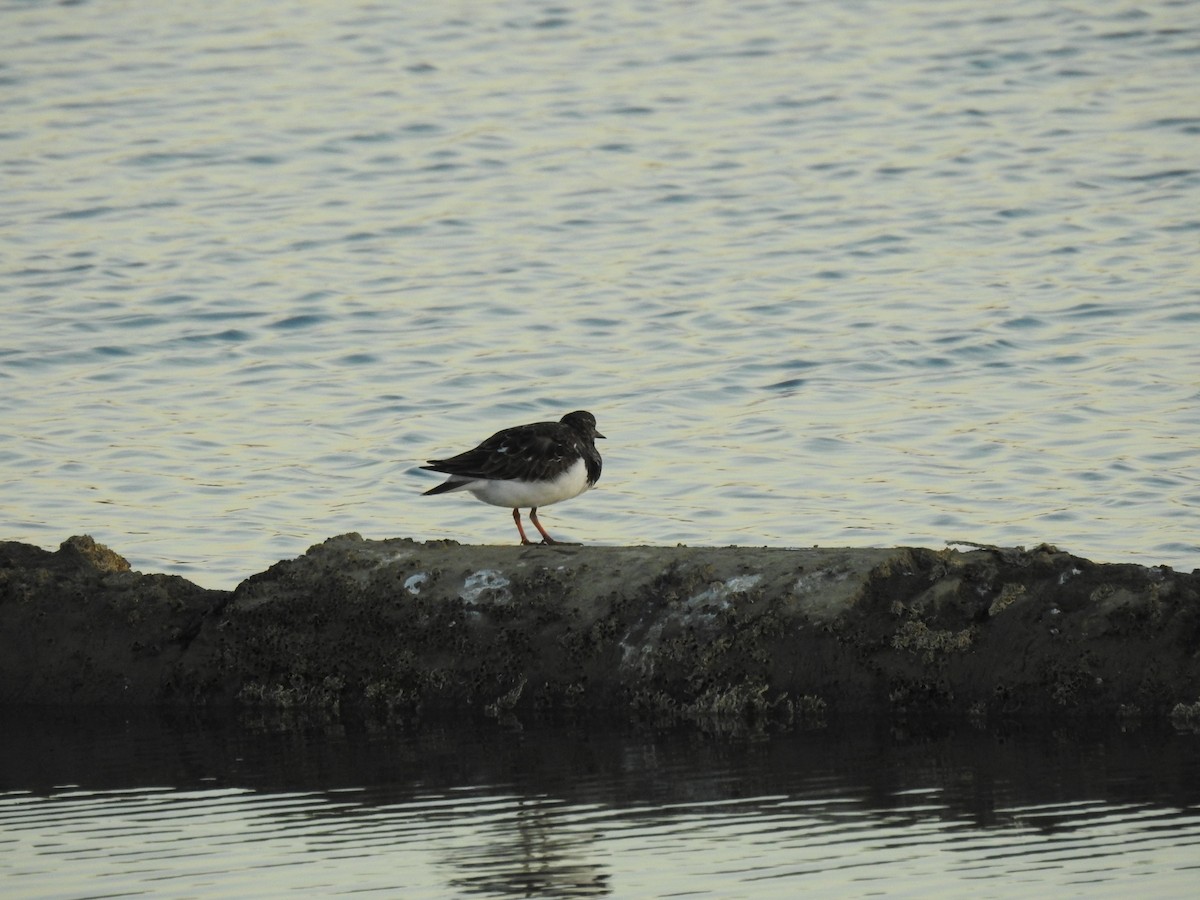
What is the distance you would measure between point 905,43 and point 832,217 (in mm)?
9536

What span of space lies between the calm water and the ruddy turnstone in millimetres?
3104

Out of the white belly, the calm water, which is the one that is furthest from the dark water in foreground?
the calm water

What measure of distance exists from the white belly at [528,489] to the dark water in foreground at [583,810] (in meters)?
2.03

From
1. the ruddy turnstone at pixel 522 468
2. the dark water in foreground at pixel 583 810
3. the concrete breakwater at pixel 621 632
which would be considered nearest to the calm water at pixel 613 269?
the ruddy turnstone at pixel 522 468

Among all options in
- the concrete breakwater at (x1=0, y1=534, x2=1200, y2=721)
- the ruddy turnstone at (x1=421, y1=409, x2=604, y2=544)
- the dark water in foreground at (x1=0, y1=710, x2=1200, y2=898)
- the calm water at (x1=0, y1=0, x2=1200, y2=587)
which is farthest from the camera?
the calm water at (x1=0, y1=0, x2=1200, y2=587)

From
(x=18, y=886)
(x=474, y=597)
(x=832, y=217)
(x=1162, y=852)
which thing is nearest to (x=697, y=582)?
(x=474, y=597)

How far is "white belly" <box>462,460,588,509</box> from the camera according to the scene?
464 inches

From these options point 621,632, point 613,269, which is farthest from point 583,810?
point 613,269

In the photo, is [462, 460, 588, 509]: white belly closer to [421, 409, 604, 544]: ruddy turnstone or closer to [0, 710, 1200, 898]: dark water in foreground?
[421, 409, 604, 544]: ruddy turnstone

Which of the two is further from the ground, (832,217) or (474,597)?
(832,217)

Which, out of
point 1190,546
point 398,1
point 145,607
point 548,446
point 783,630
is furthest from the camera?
point 398,1

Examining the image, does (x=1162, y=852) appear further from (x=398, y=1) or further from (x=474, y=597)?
(x=398, y=1)

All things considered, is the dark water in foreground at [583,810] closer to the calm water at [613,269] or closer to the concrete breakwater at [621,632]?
the concrete breakwater at [621,632]

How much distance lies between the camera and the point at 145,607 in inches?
419
